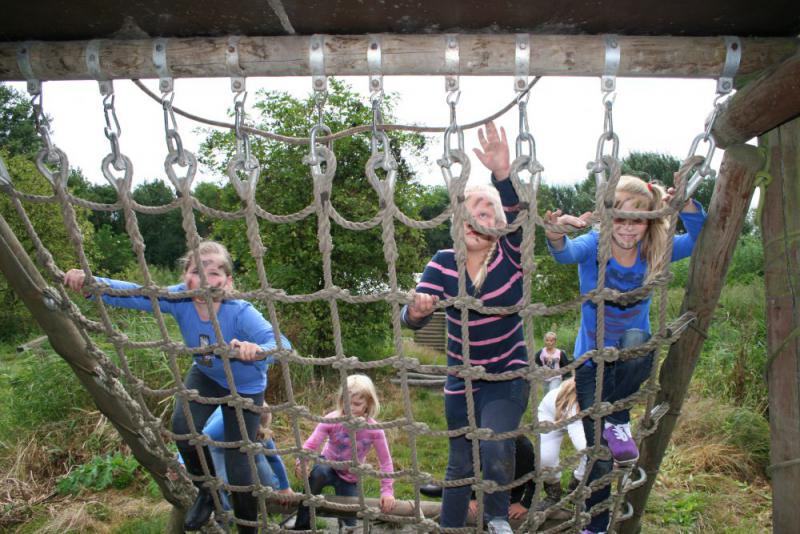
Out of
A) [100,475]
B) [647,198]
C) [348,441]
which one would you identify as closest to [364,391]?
[348,441]

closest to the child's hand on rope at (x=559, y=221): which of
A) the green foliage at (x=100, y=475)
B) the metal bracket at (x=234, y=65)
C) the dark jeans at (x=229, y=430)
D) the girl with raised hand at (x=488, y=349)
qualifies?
the girl with raised hand at (x=488, y=349)

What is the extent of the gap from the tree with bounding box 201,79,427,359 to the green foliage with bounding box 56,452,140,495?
6.72ft

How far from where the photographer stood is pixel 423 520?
2.06 m

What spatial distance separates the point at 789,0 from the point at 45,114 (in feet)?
5.96

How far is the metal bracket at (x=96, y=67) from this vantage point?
1.66 meters

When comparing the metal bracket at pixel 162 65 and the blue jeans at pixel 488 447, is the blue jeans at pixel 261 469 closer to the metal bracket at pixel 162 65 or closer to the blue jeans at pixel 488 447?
the blue jeans at pixel 488 447

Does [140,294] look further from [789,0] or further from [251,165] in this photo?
[789,0]

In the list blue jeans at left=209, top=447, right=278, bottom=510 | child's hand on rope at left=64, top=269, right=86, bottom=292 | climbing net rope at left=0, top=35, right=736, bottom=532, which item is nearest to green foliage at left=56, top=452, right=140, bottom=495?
blue jeans at left=209, top=447, right=278, bottom=510

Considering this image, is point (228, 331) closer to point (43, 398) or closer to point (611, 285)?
point (611, 285)

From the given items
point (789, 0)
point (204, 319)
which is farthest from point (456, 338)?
point (789, 0)

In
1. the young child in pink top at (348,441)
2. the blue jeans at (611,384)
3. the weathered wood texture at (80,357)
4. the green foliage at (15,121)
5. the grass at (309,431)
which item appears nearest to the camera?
the weathered wood texture at (80,357)

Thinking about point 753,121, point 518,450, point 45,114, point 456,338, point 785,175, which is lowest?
point 518,450

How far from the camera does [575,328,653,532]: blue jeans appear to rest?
213 cm

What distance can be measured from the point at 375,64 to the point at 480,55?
10.0 inches
